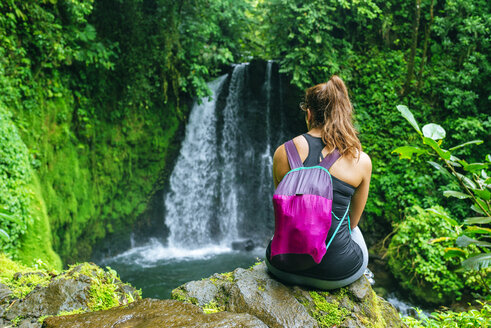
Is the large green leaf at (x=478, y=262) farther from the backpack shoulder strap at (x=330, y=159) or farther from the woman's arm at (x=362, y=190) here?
the backpack shoulder strap at (x=330, y=159)

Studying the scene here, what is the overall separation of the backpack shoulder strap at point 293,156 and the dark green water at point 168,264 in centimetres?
525

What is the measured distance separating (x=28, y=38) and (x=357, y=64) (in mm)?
7608

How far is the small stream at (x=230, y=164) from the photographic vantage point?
9148 mm

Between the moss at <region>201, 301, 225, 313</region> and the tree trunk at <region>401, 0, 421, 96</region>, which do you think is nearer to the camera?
the moss at <region>201, 301, 225, 313</region>

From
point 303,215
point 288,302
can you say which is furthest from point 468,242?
point 288,302

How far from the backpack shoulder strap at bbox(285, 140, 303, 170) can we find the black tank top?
0.04 m

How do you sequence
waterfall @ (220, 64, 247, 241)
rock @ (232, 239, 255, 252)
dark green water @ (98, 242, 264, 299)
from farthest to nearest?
waterfall @ (220, 64, 247, 241) → rock @ (232, 239, 255, 252) → dark green water @ (98, 242, 264, 299)

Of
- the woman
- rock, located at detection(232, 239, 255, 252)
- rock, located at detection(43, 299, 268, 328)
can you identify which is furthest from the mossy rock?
rock, located at detection(232, 239, 255, 252)

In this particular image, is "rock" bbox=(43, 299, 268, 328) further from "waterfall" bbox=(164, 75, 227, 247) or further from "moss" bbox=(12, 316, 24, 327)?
"waterfall" bbox=(164, 75, 227, 247)

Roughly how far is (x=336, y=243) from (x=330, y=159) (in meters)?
0.52

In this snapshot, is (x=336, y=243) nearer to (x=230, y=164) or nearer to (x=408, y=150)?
(x=408, y=150)

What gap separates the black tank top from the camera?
1.85 meters

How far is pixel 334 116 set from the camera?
192cm

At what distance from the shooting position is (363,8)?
7.48 meters
